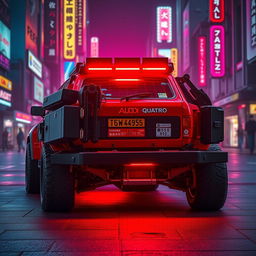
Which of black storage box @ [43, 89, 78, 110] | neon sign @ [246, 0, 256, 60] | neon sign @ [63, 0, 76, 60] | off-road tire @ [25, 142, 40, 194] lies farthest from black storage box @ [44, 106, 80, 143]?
neon sign @ [63, 0, 76, 60]

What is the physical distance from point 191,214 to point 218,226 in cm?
96

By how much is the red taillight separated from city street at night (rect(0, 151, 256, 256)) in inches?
37.7

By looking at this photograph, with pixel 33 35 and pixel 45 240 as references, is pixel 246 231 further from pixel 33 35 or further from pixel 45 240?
pixel 33 35

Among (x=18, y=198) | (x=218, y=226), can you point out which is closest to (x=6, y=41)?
(x=18, y=198)

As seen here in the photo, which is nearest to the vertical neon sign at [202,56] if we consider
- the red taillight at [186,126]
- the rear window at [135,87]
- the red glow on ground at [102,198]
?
the red glow on ground at [102,198]

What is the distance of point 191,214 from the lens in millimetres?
6625

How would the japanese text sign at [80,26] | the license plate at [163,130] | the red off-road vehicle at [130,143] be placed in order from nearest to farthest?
the red off-road vehicle at [130,143] → the license plate at [163,130] → the japanese text sign at [80,26]

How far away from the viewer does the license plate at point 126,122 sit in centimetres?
651

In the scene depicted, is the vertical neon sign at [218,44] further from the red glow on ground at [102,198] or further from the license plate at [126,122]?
the license plate at [126,122]

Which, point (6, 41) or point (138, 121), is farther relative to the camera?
point (6, 41)

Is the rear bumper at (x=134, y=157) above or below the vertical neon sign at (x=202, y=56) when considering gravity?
below

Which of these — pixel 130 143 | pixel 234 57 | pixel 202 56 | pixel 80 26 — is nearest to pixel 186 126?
pixel 130 143

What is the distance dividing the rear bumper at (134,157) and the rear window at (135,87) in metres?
1.04

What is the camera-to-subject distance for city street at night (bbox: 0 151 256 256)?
14.8 ft
